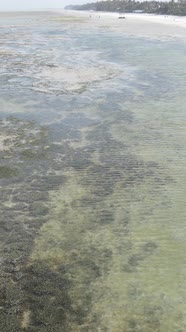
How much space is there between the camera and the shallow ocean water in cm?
609

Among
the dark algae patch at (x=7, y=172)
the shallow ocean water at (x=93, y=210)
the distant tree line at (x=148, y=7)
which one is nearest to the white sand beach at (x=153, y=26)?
the distant tree line at (x=148, y=7)

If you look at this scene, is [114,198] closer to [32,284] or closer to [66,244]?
[66,244]

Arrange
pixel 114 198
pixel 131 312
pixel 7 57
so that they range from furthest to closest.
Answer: pixel 7 57
pixel 114 198
pixel 131 312

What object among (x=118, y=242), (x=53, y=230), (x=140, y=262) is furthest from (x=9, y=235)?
(x=140, y=262)

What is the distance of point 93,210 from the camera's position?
878cm

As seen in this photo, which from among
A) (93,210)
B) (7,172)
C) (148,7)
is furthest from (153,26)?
(93,210)

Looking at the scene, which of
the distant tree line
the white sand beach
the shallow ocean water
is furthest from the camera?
the distant tree line

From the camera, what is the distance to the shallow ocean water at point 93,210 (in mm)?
6094

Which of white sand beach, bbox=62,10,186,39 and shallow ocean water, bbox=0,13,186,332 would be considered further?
white sand beach, bbox=62,10,186,39

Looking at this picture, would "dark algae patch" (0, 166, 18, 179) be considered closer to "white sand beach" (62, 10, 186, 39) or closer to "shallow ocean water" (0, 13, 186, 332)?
"shallow ocean water" (0, 13, 186, 332)

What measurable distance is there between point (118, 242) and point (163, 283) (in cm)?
129

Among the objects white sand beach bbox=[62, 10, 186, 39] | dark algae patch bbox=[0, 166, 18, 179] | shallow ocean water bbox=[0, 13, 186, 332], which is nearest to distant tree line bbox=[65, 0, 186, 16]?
white sand beach bbox=[62, 10, 186, 39]

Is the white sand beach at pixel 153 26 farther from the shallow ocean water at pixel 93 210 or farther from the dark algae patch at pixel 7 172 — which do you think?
the dark algae patch at pixel 7 172

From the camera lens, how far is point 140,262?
23.2 ft
